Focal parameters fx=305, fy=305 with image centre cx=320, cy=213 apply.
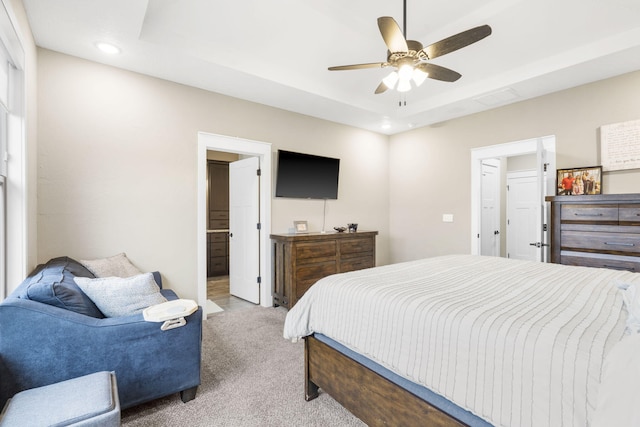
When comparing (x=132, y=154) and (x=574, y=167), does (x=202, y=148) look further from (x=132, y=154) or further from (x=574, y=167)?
(x=574, y=167)

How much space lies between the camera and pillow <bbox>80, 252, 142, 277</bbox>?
9.01ft

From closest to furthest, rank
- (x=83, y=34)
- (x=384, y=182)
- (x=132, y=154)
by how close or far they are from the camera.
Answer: (x=83, y=34)
(x=132, y=154)
(x=384, y=182)

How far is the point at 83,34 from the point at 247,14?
137cm

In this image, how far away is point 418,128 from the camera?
5188mm

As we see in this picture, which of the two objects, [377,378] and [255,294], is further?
[255,294]

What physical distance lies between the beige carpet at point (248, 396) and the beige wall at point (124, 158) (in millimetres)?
1167

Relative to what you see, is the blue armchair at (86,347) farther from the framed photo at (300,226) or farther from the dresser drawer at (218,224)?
the dresser drawer at (218,224)

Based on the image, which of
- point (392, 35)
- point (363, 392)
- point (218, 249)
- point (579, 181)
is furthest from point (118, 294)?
point (579, 181)

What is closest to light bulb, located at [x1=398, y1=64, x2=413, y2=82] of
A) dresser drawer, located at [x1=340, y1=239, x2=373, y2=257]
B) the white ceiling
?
the white ceiling

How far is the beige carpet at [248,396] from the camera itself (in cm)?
186

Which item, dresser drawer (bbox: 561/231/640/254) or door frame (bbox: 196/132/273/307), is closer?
dresser drawer (bbox: 561/231/640/254)

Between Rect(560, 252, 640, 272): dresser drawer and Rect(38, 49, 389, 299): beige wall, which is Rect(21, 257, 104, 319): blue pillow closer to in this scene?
Rect(38, 49, 389, 299): beige wall

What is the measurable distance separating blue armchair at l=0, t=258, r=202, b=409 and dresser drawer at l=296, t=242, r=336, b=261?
6.19ft

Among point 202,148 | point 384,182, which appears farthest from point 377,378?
point 384,182
